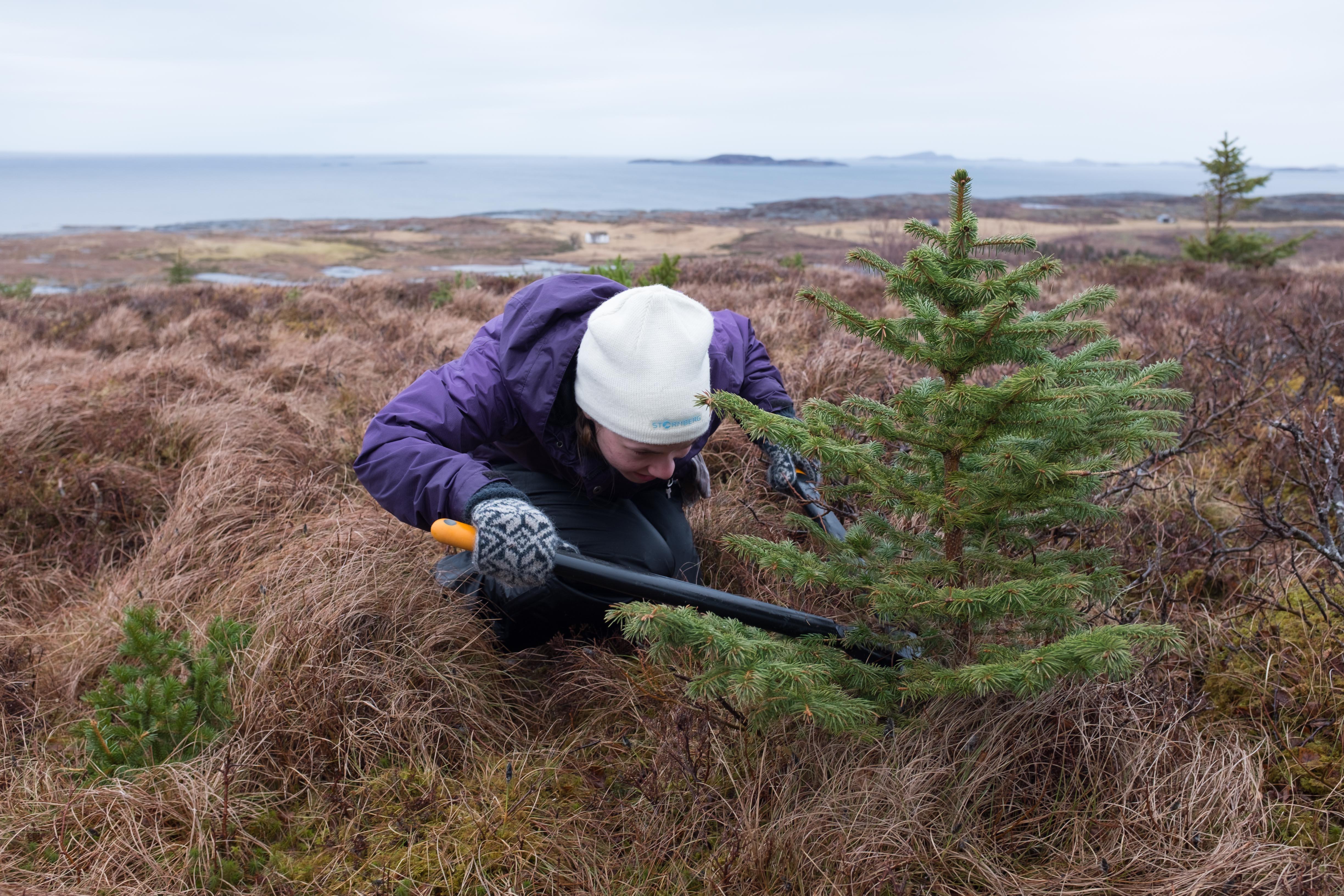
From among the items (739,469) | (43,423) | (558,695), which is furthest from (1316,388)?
(43,423)

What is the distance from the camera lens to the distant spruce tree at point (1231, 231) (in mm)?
13438

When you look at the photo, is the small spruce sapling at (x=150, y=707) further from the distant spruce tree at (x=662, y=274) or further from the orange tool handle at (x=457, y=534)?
the distant spruce tree at (x=662, y=274)

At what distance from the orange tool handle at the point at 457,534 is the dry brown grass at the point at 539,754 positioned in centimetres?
45

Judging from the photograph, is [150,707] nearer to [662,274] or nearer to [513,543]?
[513,543]

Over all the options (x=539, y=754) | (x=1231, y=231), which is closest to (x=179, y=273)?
(x=539, y=754)

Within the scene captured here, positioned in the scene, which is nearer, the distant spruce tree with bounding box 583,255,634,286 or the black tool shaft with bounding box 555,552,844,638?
the black tool shaft with bounding box 555,552,844,638

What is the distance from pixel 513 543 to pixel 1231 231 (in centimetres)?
1748

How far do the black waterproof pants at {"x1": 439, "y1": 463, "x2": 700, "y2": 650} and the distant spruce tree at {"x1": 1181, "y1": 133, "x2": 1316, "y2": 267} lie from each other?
46.0 ft

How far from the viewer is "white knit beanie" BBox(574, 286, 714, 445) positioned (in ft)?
7.86

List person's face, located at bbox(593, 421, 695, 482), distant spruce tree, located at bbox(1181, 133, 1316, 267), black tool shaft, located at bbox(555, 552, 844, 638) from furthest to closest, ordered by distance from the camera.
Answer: distant spruce tree, located at bbox(1181, 133, 1316, 267)
person's face, located at bbox(593, 421, 695, 482)
black tool shaft, located at bbox(555, 552, 844, 638)

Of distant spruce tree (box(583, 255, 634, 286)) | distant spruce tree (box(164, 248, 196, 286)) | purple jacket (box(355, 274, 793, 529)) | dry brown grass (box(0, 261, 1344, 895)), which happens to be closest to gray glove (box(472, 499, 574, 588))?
purple jacket (box(355, 274, 793, 529))

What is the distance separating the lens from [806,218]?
49.9 metres

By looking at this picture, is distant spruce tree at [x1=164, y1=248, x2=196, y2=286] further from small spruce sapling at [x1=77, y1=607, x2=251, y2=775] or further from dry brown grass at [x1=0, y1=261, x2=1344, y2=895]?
small spruce sapling at [x1=77, y1=607, x2=251, y2=775]

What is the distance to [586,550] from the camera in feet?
10.3
